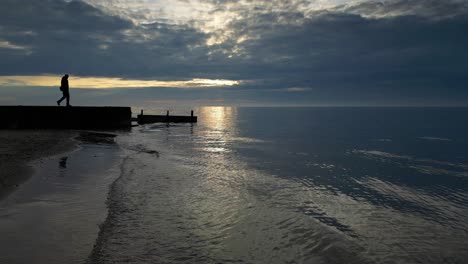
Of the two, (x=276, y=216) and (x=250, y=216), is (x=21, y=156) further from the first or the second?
(x=276, y=216)

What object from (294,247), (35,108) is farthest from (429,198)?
(35,108)

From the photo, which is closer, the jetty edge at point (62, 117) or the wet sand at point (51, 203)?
the wet sand at point (51, 203)

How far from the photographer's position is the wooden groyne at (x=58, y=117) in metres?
26.3

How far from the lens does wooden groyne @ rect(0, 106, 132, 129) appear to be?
86.3 ft

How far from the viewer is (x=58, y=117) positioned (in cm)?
2889

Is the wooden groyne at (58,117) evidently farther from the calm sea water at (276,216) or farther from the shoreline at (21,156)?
the calm sea water at (276,216)

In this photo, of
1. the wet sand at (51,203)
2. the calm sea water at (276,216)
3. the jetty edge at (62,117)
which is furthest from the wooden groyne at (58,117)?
the calm sea water at (276,216)

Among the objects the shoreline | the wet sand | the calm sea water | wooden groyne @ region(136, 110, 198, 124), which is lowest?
the calm sea water

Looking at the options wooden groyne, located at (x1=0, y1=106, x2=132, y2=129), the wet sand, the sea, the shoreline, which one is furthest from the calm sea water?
wooden groyne, located at (x1=0, y1=106, x2=132, y2=129)

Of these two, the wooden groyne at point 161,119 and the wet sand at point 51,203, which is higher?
the wooden groyne at point 161,119

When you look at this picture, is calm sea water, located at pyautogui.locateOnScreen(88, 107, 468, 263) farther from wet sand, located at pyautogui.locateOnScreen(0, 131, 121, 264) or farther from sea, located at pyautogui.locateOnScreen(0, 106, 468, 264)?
wet sand, located at pyautogui.locateOnScreen(0, 131, 121, 264)

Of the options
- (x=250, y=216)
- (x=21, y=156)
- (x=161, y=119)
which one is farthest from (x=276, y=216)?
(x=161, y=119)

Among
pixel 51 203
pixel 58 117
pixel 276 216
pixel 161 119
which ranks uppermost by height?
pixel 58 117

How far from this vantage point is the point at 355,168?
816 inches
